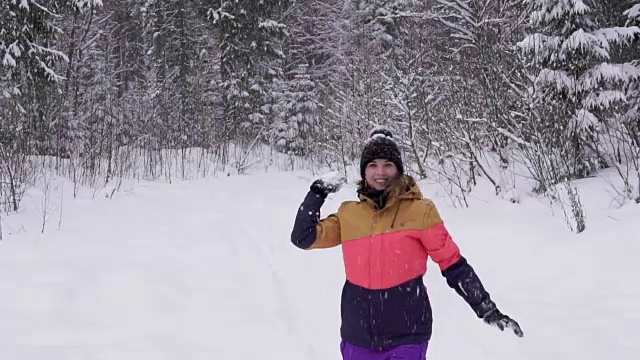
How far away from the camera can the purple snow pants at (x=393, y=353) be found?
2.57 metres

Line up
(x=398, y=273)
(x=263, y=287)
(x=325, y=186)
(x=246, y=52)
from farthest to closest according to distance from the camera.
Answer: (x=246, y=52) < (x=263, y=287) < (x=325, y=186) < (x=398, y=273)

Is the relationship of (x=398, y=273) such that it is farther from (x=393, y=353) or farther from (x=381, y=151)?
(x=381, y=151)

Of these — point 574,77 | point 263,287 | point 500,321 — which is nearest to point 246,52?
point 574,77

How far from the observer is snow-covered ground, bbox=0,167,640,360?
4129mm

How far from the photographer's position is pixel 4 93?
11500mm

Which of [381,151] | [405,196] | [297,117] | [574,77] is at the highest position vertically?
[574,77]

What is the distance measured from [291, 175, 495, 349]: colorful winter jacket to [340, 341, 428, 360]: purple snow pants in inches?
1.1

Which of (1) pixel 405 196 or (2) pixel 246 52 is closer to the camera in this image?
(1) pixel 405 196

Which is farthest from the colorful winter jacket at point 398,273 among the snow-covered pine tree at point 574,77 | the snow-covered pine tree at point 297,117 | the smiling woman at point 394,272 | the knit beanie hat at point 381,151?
the snow-covered pine tree at point 297,117

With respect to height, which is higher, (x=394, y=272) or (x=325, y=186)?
(x=325, y=186)

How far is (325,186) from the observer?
2855 millimetres

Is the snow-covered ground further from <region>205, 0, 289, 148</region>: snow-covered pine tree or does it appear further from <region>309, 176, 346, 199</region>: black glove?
<region>205, 0, 289, 148</region>: snow-covered pine tree

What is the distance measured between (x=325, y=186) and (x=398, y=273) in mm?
566

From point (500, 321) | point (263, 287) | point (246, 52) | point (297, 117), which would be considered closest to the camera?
point (500, 321)
